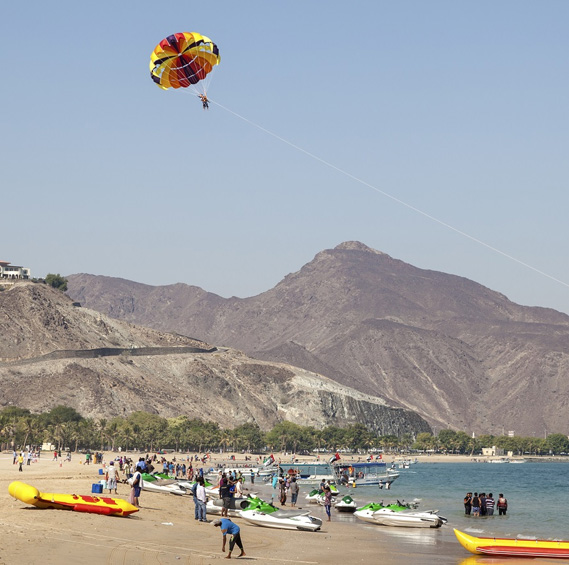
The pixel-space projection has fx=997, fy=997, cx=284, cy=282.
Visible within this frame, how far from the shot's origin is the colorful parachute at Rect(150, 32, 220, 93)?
6200 cm

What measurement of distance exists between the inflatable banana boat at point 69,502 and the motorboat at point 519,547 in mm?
14200

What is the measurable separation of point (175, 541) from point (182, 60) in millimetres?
35310

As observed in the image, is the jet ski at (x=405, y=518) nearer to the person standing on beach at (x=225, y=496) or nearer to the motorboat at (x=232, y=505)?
the motorboat at (x=232, y=505)

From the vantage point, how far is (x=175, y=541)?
36062 mm

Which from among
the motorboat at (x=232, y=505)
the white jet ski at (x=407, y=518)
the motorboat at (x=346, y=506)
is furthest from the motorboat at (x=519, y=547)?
the motorboat at (x=346, y=506)

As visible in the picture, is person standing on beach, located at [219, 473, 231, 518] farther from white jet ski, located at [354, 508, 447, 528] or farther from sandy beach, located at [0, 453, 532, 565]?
white jet ski, located at [354, 508, 447, 528]

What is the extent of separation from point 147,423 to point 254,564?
152286 millimetres

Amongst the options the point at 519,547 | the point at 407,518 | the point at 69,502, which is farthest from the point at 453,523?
the point at 69,502

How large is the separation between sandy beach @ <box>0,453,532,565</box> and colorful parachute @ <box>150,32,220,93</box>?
27.7 m

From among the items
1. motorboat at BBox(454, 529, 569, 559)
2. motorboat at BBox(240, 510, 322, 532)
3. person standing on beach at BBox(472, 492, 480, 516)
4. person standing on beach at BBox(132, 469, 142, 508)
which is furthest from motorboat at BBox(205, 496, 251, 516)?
person standing on beach at BBox(472, 492, 480, 516)

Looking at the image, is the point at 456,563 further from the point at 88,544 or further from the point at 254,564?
the point at 88,544

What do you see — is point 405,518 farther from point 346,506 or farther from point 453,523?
point 346,506

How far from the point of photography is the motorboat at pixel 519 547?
38812 mm

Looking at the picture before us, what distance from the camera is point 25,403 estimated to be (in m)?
199
